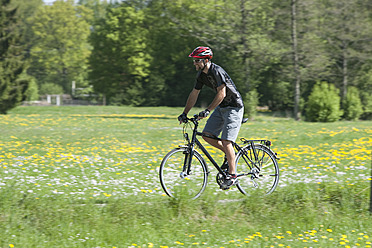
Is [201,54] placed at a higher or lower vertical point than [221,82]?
higher

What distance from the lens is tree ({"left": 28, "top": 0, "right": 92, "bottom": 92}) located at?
7106 cm

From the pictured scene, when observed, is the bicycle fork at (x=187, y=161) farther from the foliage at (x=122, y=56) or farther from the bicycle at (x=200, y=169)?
the foliage at (x=122, y=56)

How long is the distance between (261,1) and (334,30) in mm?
7104

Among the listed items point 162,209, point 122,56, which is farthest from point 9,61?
point 162,209

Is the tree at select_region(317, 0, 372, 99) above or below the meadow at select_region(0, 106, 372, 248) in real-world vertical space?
above

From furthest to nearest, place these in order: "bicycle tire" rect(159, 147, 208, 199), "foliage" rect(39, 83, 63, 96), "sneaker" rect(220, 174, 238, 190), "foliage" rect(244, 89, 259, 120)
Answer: "foliage" rect(39, 83, 63, 96) < "foliage" rect(244, 89, 259, 120) < "sneaker" rect(220, 174, 238, 190) < "bicycle tire" rect(159, 147, 208, 199)

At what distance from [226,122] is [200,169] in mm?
746

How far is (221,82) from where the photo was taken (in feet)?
20.7

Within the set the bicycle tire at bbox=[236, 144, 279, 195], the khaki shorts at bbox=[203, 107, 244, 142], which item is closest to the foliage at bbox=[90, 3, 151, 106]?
the bicycle tire at bbox=[236, 144, 279, 195]

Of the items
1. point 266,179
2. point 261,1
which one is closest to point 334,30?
point 261,1

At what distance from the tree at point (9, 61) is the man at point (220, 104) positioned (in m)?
28.6

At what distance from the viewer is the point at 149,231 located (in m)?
5.30

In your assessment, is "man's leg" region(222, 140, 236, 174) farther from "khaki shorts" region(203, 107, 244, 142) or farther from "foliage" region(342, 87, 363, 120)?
"foliage" region(342, 87, 363, 120)

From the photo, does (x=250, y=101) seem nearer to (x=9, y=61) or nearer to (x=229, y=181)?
(x=9, y=61)
